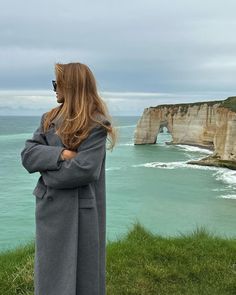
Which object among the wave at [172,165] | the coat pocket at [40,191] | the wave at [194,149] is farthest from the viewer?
the wave at [194,149]

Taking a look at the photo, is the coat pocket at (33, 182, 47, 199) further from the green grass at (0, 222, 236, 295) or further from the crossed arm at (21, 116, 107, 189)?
the green grass at (0, 222, 236, 295)

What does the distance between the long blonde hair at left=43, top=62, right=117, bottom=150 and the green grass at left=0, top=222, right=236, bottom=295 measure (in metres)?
2.12

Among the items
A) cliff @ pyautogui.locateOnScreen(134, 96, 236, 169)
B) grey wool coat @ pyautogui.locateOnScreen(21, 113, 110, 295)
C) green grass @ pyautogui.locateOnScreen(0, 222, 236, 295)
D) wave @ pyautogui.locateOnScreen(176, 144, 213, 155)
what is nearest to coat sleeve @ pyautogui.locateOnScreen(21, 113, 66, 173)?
grey wool coat @ pyautogui.locateOnScreen(21, 113, 110, 295)

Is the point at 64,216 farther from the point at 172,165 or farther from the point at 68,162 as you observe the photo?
the point at 172,165

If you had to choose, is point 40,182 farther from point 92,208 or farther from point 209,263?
point 209,263

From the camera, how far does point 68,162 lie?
321cm

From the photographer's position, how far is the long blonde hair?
3283mm

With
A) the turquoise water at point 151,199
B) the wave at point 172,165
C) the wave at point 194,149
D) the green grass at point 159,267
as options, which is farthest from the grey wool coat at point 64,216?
the wave at point 194,149

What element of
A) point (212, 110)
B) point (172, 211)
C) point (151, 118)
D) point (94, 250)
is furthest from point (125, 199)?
point (151, 118)

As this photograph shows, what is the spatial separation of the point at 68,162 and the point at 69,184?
15 cm

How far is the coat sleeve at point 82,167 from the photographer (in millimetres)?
3201

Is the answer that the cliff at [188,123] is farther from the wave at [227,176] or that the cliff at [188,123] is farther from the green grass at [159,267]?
the green grass at [159,267]

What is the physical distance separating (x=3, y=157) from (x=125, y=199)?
2892cm

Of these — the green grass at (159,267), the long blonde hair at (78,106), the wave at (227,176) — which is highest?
the long blonde hair at (78,106)
